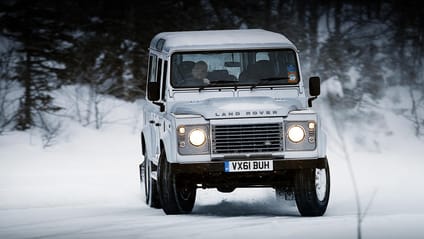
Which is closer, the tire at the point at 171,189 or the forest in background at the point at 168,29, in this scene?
the tire at the point at 171,189

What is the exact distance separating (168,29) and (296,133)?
16.5 metres

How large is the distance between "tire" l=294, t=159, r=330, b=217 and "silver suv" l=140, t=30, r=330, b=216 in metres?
0.01

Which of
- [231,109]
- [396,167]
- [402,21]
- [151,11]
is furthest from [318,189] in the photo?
[402,21]

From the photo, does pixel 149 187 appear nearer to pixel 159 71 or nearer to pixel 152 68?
pixel 152 68

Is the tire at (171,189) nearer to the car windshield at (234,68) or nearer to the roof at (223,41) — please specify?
the car windshield at (234,68)

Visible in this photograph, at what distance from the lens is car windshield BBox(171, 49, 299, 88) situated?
517 inches

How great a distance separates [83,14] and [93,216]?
1778cm

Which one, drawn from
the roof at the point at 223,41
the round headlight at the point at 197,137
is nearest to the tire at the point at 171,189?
the round headlight at the point at 197,137

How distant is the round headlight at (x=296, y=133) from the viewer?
12219mm

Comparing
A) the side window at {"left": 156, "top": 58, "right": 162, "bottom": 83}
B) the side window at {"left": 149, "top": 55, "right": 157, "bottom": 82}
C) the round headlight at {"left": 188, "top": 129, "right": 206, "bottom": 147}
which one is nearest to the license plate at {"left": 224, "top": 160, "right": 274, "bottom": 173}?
the round headlight at {"left": 188, "top": 129, "right": 206, "bottom": 147}

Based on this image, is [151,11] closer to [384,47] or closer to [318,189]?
[384,47]

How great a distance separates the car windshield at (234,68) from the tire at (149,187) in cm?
175

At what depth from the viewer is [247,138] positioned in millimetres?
12234

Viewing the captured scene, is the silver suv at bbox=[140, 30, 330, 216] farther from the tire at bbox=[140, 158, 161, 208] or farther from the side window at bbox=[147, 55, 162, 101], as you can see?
the tire at bbox=[140, 158, 161, 208]
